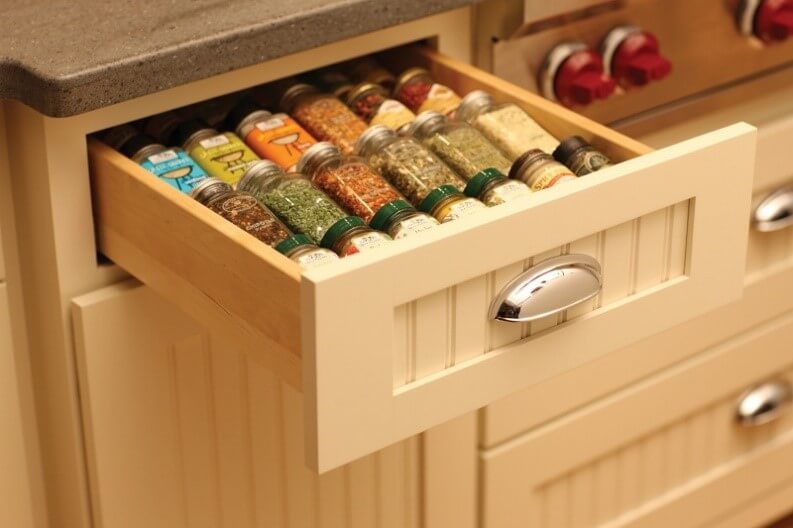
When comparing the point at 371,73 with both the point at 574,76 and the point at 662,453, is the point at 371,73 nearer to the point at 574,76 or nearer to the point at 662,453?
the point at 574,76

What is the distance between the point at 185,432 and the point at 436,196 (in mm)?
323

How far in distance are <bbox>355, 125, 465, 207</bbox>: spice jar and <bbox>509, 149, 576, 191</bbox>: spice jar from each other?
50 mm

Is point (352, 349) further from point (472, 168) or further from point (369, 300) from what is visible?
point (472, 168)

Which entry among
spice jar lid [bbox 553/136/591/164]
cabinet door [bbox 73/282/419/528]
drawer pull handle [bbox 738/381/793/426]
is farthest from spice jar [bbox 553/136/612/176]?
drawer pull handle [bbox 738/381/793/426]

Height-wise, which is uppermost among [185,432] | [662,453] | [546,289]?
[546,289]

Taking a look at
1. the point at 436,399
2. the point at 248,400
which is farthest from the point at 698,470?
the point at 436,399

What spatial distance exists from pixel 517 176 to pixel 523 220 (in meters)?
0.18

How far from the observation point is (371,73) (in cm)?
127

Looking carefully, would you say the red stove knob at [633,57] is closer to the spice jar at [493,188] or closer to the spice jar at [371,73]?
the spice jar at [371,73]

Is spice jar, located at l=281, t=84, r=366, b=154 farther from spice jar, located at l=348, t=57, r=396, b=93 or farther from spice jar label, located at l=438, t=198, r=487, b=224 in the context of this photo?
spice jar label, located at l=438, t=198, r=487, b=224

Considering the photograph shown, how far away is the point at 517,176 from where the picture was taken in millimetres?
1079

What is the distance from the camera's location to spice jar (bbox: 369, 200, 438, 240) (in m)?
0.99

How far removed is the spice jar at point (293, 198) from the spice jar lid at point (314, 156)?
2cm

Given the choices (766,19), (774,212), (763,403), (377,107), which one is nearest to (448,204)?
(377,107)
